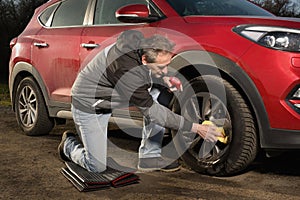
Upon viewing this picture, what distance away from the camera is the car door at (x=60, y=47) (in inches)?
189

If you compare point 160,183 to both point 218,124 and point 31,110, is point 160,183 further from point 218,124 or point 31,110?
point 31,110

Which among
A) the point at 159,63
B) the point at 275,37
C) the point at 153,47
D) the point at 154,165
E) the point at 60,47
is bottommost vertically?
the point at 154,165

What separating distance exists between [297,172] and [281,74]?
101 cm

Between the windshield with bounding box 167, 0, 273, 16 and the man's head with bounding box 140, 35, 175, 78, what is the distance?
28.7 inches

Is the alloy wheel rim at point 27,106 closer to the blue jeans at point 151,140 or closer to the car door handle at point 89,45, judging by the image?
the car door handle at point 89,45

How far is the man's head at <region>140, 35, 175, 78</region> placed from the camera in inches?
133

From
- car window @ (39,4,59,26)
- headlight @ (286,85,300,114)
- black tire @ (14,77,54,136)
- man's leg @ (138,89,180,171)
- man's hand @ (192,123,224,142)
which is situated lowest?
black tire @ (14,77,54,136)

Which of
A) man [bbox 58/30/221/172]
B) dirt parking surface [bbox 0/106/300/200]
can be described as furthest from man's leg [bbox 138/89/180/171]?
dirt parking surface [bbox 0/106/300/200]

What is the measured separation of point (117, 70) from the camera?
3.41 meters

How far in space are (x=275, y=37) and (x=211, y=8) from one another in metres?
0.96

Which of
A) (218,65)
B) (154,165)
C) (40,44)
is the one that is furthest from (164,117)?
(40,44)

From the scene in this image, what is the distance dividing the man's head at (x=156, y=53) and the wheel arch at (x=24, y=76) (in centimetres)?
211

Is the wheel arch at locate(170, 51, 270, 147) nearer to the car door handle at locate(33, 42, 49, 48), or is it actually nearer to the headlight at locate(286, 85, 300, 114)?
the headlight at locate(286, 85, 300, 114)

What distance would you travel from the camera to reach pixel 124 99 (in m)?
3.54
